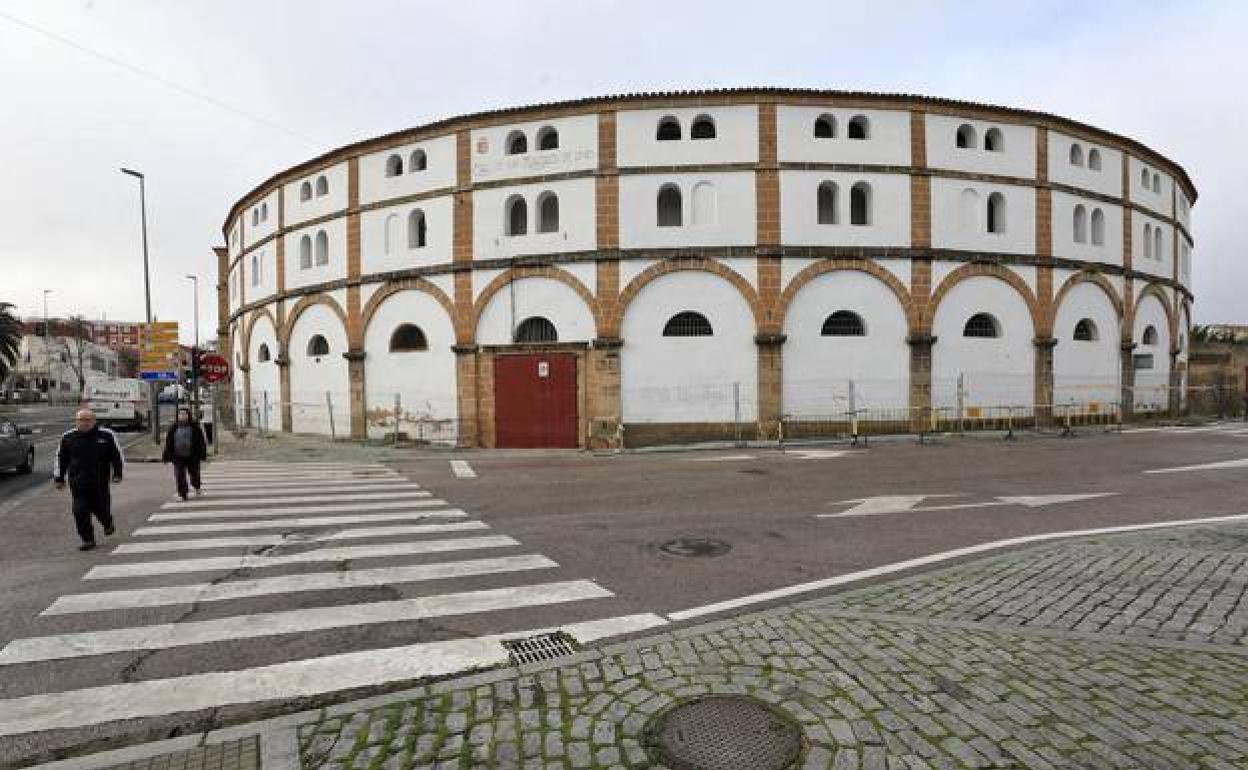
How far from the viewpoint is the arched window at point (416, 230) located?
21.2 metres

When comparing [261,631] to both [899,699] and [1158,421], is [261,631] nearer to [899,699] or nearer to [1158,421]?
[899,699]

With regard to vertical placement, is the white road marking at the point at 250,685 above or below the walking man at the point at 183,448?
below

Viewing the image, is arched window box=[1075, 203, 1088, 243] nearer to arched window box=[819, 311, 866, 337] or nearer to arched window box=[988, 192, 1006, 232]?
arched window box=[988, 192, 1006, 232]

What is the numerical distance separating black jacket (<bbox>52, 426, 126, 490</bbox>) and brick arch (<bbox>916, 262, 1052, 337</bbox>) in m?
20.7

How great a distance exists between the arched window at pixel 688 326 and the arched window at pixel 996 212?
11.3m

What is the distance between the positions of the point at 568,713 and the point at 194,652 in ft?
9.45

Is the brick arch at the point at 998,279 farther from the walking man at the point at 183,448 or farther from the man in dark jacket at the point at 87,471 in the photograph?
the man in dark jacket at the point at 87,471

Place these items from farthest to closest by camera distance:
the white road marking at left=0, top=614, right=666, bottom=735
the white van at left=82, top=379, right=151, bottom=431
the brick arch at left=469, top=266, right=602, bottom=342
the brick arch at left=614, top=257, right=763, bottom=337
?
1. the white van at left=82, top=379, right=151, bottom=431
2. the brick arch at left=469, top=266, right=602, bottom=342
3. the brick arch at left=614, top=257, right=763, bottom=337
4. the white road marking at left=0, top=614, right=666, bottom=735

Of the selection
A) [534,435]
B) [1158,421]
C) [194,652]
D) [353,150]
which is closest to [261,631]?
[194,652]

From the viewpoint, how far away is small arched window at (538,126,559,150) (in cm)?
1984

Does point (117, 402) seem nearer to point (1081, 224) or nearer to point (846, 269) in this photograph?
point (846, 269)

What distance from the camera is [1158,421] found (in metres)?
23.1

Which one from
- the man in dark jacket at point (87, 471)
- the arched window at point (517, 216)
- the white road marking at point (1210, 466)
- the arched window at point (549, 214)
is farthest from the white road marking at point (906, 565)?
the arched window at point (517, 216)

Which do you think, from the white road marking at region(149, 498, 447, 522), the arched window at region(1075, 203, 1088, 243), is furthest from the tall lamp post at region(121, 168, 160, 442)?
the arched window at region(1075, 203, 1088, 243)
